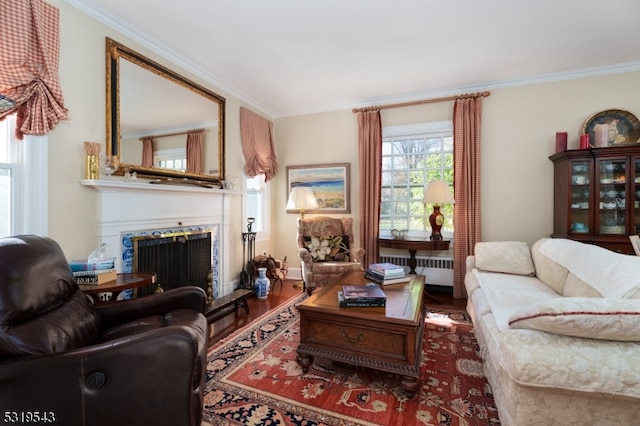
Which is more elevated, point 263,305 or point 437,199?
point 437,199

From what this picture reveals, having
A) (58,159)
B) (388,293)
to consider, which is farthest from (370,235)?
(58,159)

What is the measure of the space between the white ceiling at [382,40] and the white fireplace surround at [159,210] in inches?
53.1

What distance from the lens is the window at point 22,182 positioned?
6.54 ft

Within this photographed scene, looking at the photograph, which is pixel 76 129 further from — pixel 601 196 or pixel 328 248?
pixel 601 196

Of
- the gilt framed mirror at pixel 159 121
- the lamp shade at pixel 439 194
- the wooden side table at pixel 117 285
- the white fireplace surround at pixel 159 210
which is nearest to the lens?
the wooden side table at pixel 117 285

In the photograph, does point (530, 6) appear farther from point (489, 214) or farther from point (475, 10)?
point (489, 214)

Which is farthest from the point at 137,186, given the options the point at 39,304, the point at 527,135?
the point at 527,135

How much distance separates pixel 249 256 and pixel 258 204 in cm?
90

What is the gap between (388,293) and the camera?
2295 mm

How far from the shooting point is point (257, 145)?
4.41m

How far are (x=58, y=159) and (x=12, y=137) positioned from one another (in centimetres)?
26

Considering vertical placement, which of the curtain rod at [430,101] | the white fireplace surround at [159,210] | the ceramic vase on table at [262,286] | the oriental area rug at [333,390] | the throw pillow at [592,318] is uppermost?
the curtain rod at [430,101]

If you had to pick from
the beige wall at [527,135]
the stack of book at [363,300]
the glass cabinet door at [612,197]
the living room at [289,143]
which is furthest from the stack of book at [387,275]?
the glass cabinet door at [612,197]

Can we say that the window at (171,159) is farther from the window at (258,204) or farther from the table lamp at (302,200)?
the table lamp at (302,200)
